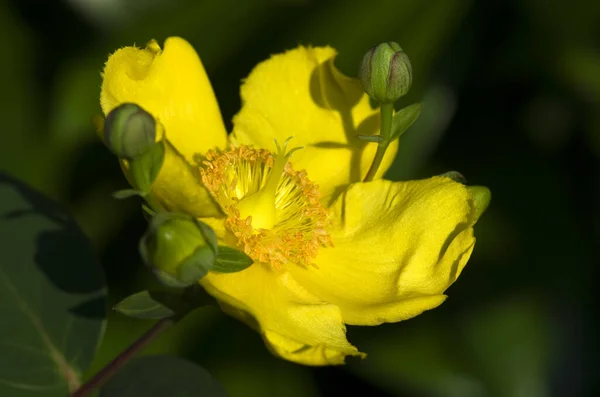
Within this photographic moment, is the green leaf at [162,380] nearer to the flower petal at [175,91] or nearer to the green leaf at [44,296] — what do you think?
the green leaf at [44,296]

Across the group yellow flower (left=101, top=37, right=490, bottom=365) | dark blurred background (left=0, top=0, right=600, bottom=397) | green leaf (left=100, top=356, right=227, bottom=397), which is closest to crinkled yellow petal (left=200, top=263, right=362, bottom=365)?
yellow flower (left=101, top=37, right=490, bottom=365)

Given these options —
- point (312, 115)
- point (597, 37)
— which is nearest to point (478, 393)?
point (312, 115)

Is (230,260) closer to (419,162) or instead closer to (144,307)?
(144,307)

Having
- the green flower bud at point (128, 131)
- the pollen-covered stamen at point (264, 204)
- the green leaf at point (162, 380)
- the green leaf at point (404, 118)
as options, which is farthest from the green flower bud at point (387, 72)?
the green leaf at point (162, 380)

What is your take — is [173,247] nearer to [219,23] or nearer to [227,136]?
[227,136]

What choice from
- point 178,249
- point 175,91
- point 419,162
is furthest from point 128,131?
point 419,162
